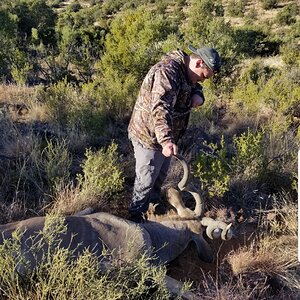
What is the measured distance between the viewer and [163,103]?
357 centimetres

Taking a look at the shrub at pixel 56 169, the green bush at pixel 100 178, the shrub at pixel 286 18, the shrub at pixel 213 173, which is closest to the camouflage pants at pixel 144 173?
the green bush at pixel 100 178

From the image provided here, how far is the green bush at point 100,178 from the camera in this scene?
Result: 177 inches

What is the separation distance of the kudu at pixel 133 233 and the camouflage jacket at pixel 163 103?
394 mm

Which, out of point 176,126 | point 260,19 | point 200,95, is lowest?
point 260,19

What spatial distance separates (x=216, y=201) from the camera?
4988mm

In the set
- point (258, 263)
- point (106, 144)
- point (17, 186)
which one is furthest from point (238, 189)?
point (17, 186)

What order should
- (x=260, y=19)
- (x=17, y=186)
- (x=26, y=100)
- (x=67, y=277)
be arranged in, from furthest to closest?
(x=260, y=19) → (x=26, y=100) → (x=17, y=186) → (x=67, y=277)

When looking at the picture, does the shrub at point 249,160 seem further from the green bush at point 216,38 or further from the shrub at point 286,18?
the shrub at point 286,18

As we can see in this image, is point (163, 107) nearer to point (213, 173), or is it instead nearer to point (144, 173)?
point (144, 173)

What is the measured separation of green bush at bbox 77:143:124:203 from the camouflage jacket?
0.73 metres

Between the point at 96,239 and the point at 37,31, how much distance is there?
47.4 feet

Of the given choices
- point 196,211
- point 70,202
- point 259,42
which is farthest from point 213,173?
point 259,42

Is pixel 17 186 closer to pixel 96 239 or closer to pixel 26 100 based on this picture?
pixel 96 239

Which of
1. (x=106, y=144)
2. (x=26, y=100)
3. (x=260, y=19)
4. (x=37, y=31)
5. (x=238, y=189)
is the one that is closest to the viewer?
(x=238, y=189)
